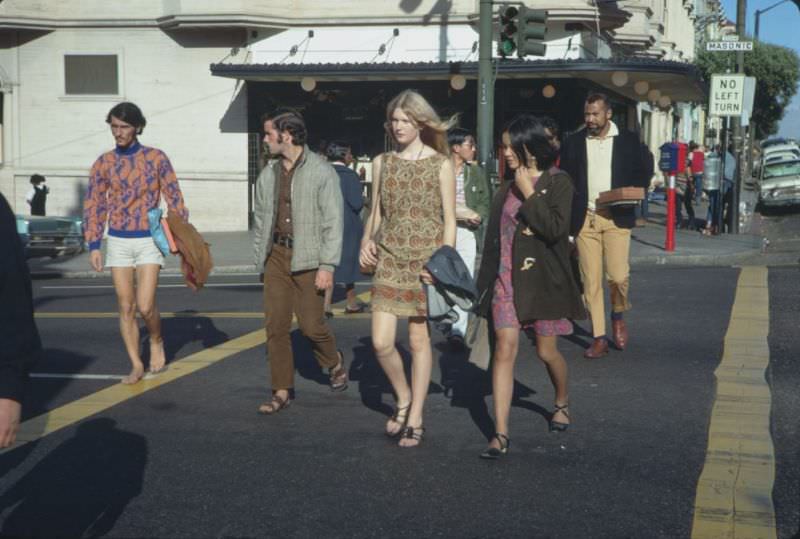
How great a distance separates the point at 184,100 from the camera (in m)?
25.6

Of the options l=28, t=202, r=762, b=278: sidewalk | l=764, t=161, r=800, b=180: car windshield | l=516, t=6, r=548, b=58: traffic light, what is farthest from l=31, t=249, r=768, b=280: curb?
l=764, t=161, r=800, b=180: car windshield

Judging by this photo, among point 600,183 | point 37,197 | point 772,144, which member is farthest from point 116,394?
point 772,144

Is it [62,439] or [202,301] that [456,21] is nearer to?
[202,301]

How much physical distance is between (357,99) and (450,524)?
2141cm

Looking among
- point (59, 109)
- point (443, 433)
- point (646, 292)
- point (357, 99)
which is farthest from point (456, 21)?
point (443, 433)

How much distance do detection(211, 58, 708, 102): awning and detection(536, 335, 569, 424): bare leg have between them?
16489 millimetres

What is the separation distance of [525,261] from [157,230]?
294 cm

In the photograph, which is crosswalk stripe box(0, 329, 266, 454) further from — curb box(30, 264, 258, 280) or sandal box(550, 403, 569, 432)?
curb box(30, 264, 258, 280)

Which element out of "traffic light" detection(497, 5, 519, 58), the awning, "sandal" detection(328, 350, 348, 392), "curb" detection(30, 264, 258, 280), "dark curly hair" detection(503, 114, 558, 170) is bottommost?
"curb" detection(30, 264, 258, 280)

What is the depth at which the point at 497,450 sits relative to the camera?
19.7 feet

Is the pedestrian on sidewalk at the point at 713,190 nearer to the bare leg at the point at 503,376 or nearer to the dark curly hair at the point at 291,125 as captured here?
the dark curly hair at the point at 291,125

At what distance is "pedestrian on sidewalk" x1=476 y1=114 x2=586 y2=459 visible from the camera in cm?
609

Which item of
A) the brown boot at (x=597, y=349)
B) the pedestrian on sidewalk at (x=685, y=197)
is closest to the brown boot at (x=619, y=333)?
the brown boot at (x=597, y=349)

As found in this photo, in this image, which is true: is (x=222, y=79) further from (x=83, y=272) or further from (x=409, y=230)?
(x=409, y=230)
